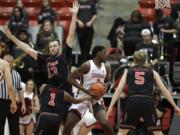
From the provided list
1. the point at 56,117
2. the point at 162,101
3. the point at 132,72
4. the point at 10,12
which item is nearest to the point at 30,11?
the point at 10,12

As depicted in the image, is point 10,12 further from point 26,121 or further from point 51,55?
point 51,55

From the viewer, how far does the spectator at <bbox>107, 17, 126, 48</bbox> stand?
17047 millimetres

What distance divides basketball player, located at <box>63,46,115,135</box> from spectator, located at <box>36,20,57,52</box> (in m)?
4.98

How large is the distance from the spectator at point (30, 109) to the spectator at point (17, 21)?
2899mm

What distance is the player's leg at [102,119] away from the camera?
11.0 metres

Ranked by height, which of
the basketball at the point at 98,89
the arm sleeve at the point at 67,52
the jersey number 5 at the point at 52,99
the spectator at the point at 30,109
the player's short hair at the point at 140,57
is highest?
the arm sleeve at the point at 67,52

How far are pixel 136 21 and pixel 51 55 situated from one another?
229 inches

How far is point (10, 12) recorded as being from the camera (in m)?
19.2

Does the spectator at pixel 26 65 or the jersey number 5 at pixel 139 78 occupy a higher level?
the jersey number 5 at pixel 139 78

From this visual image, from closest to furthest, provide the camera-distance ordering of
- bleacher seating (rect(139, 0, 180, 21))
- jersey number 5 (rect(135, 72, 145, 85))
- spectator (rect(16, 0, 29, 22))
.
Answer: jersey number 5 (rect(135, 72, 145, 85))
spectator (rect(16, 0, 29, 22))
bleacher seating (rect(139, 0, 180, 21))

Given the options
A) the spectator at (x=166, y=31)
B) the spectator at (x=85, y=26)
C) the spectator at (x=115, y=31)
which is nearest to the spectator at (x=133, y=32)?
the spectator at (x=166, y=31)

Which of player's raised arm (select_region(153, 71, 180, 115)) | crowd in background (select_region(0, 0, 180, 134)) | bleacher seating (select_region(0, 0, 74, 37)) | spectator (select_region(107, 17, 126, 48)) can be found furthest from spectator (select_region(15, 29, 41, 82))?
player's raised arm (select_region(153, 71, 180, 115))

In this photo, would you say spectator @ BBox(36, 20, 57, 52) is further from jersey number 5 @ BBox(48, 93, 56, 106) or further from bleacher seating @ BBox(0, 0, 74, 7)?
A: jersey number 5 @ BBox(48, 93, 56, 106)

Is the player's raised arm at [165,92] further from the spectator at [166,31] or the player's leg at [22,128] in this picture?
the spectator at [166,31]
